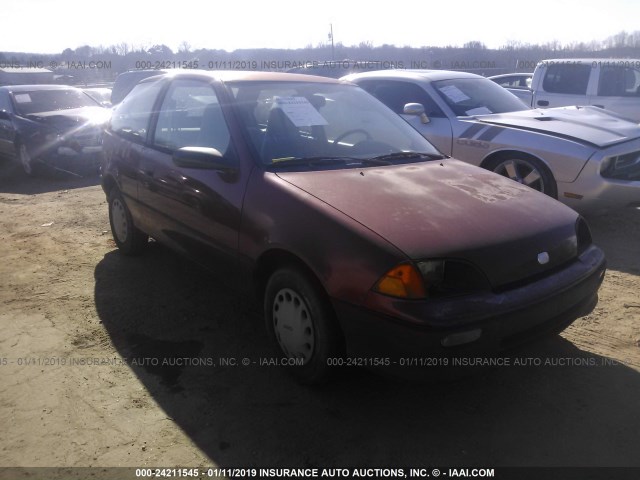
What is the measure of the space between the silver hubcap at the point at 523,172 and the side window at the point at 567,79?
4.07 meters

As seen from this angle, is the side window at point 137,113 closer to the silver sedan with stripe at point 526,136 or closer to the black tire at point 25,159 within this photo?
the silver sedan with stripe at point 526,136

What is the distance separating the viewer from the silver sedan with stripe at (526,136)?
16.7ft

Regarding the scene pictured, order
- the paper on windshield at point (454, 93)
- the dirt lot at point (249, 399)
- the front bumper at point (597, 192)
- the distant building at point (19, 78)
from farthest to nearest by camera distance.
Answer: the distant building at point (19, 78), the paper on windshield at point (454, 93), the front bumper at point (597, 192), the dirt lot at point (249, 399)

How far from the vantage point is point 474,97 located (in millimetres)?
6340

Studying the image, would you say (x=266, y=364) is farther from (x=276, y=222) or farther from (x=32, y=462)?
(x=32, y=462)

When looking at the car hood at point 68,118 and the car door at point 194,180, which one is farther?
the car hood at point 68,118

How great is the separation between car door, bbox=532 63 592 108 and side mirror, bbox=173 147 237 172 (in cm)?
713

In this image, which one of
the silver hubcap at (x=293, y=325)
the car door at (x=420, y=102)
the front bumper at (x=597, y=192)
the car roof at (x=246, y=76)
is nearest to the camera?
the silver hubcap at (x=293, y=325)

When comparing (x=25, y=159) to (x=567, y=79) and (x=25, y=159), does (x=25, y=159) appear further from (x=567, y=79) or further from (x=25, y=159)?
(x=567, y=79)

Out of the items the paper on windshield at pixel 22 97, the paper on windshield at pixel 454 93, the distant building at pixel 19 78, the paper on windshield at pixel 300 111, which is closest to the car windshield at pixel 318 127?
the paper on windshield at pixel 300 111

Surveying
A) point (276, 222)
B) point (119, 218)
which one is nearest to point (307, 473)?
point (276, 222)

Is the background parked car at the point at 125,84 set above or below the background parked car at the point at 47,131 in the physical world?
above

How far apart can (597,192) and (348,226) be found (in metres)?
3.61

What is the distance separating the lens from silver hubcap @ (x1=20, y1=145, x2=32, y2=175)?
9391mm
